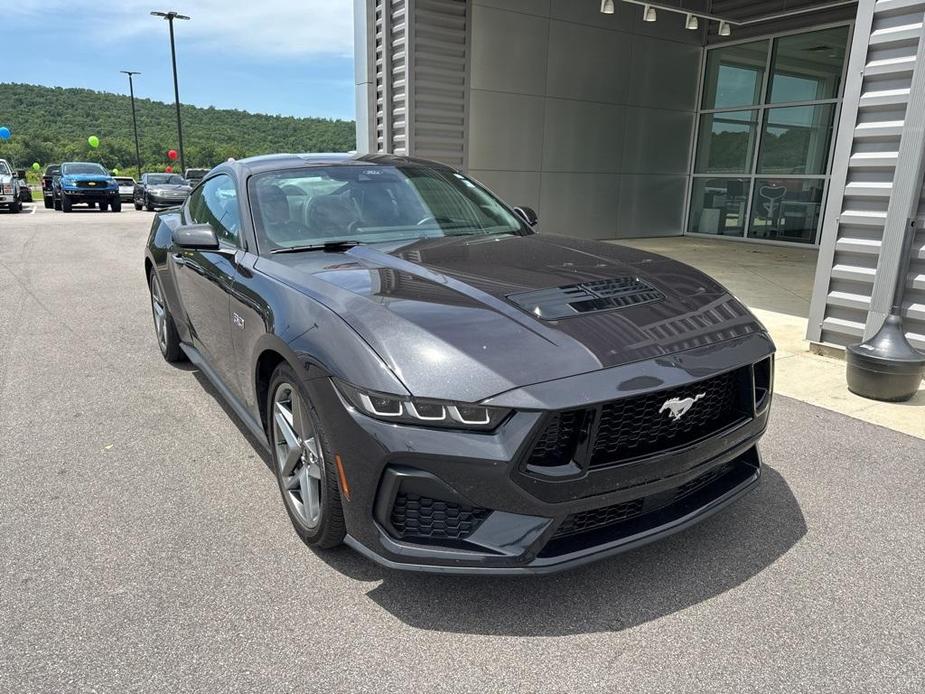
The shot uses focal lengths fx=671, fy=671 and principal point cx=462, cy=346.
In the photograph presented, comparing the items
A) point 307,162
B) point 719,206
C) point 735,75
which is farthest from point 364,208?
point 735,75

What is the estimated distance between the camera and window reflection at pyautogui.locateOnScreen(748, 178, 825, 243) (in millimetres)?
12414

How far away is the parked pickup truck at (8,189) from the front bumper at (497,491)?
23964 mm

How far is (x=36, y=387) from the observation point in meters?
4.61

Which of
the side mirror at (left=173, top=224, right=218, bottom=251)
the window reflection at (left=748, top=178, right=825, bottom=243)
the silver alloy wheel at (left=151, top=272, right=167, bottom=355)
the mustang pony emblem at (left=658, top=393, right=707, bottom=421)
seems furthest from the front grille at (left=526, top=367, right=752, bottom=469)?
the window reflection at (left=748, top=178, right=825, bottom=243)

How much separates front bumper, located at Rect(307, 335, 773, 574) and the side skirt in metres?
0.86

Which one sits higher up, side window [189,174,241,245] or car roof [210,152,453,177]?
car roof [210,152,453,177]

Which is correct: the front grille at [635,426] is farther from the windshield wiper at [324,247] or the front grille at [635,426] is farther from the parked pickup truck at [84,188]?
the parked pickup truck at [84,188]

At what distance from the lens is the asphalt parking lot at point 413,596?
2006 millimetres

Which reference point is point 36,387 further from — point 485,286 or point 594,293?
point 594,293

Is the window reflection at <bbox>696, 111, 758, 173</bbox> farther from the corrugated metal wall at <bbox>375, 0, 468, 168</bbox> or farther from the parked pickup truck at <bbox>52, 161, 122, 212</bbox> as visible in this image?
the parked pickup truck at <bbox>52, 161, 122, 212</bbox>

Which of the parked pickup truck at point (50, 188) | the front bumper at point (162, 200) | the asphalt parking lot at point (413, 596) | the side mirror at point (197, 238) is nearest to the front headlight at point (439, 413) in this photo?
the asphalt parking lot at point (413, 596)

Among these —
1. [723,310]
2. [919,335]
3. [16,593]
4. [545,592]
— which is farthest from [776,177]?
[16,593]

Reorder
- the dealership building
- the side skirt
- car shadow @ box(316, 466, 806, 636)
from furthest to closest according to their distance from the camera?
the dealership building, the side skirt, car shadow @ box(316, 466, 806, 636)

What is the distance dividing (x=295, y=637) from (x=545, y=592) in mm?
864
